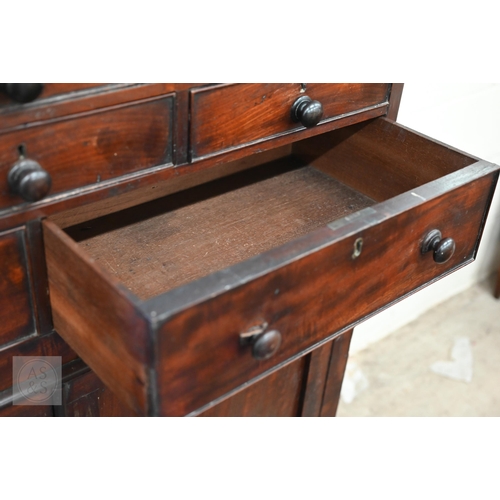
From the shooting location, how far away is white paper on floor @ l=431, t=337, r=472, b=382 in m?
1.69

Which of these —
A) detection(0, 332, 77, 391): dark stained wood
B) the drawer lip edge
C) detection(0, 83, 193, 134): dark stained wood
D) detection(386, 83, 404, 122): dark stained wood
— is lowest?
detection(0, 332, 77, 391): dark stained wood

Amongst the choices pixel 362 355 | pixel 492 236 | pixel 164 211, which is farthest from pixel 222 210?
pixel 492 236

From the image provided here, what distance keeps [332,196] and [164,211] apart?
232mm

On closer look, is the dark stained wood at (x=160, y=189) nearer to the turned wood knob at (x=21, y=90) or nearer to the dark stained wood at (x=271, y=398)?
the turned wood knob at (x=21, y=90)

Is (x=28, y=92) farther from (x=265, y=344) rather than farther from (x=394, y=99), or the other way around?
(x=394, y=99)

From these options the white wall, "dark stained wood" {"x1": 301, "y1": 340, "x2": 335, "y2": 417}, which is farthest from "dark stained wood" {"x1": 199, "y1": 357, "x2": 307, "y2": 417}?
the white wall

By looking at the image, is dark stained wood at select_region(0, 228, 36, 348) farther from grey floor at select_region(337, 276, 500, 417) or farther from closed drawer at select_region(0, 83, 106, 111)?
grey floor at select_region(337, 276, 500, 417)

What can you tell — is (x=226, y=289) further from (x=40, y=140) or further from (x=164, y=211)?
(x=164, y=211)

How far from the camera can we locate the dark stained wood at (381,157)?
3.13ft

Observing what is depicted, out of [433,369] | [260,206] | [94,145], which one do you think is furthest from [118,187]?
[433,369]

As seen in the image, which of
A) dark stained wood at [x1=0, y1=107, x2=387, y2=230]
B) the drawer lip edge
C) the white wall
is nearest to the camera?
the drawer lip edge

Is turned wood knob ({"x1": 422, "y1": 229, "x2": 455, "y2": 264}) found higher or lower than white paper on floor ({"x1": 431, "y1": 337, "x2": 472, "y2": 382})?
higher

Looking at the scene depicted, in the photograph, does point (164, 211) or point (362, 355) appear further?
point (362, 355)

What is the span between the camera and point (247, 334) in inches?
27.9
